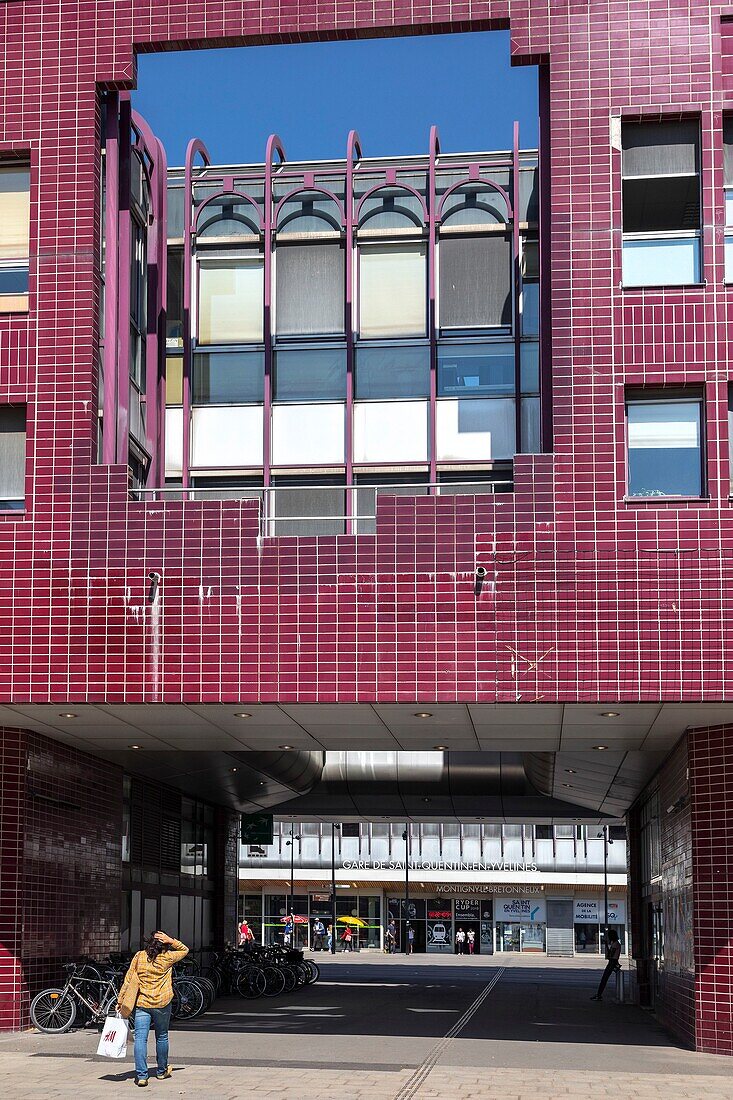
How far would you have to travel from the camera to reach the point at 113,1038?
49.4 ft

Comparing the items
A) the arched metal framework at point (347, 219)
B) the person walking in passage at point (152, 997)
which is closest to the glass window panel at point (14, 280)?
the arched metal framework at point (347, 219)

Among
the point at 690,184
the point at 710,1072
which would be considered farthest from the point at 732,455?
the point at 710,1072

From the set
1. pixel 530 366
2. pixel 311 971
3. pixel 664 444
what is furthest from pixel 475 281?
pixel 311 971

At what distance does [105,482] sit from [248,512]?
6.07 ft

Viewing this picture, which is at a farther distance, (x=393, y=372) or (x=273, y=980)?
(x=273, y=980)

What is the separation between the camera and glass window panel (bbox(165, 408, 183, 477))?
22.6 metres

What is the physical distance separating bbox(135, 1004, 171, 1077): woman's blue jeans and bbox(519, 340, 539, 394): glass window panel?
11.5 metres

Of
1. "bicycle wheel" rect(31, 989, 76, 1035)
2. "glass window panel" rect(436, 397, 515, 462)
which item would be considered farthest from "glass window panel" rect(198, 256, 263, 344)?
"bicycle wheel" rect(31, 989, 76, 1035)

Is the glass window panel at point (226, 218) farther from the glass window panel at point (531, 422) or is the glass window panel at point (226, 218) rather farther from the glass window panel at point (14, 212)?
the glass window panel at point (531, 422)

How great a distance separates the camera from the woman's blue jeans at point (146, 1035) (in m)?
14.6

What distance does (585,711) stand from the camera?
56.3 feet

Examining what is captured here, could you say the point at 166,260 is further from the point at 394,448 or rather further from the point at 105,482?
the point at 105,482

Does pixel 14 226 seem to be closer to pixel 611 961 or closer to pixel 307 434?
pixel 307 434

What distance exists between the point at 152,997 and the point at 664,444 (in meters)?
8.64
